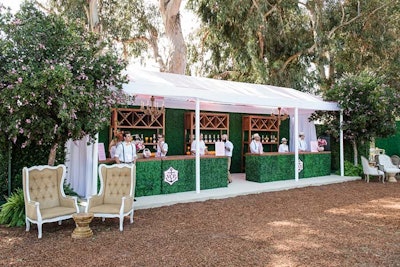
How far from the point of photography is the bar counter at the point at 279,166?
8.93 metres

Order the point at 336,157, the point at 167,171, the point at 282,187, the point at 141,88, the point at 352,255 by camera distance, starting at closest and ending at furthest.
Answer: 1. the point at 352,255
2. the point at 141,88
3. the point at 167,171
4. the point at 282,187
5. the point at 336,157

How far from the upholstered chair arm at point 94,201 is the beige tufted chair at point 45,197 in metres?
0.18

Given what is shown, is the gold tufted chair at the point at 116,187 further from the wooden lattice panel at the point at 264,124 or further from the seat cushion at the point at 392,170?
the seat cushion at the point at 392,170

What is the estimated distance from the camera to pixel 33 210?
448 centimetres

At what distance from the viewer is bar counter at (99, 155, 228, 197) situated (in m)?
6.84

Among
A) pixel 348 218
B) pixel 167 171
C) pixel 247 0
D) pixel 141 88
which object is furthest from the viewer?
pixel 247 0

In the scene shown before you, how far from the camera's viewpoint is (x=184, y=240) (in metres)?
4.36

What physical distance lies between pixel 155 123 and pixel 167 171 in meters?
2.30

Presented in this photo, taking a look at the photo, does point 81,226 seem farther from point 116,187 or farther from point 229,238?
point 229,238

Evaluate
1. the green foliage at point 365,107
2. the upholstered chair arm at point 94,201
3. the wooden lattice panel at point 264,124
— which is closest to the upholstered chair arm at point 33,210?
the upholstered chair arm at point 94,201

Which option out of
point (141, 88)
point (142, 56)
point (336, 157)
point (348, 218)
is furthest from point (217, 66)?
point (348, 218)

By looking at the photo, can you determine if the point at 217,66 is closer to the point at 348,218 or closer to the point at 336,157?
the point at 336,157

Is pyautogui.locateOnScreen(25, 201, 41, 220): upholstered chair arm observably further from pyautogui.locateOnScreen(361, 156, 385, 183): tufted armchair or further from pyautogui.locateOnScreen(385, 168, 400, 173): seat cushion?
pyautogui.locateOnScreen(385, 168, 400, 173): seat cushion

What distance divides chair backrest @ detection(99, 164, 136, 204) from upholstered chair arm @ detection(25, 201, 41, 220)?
1.05 meters
